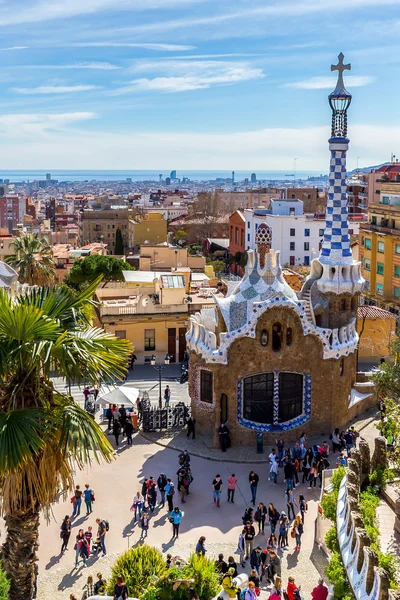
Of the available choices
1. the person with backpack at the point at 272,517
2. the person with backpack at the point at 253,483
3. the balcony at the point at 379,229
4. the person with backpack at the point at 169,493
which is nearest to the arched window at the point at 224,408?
the person with backpack at the point at 253,483

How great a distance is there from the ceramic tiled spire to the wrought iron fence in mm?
8323

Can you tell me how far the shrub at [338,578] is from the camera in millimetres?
14891

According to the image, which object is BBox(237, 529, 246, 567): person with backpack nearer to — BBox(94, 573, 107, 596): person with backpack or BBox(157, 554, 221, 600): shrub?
BBox(157, 554, 221, 600): shrub

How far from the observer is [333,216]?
28.2m

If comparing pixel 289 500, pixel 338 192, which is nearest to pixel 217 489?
pixel 289 500

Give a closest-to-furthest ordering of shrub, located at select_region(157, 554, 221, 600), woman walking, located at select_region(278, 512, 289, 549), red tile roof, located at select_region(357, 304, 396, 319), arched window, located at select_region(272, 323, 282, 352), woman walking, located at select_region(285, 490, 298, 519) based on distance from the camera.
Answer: shrub, located at select_region(157, 554, 221, 600) → woman walking, located at select_region(278, 512, 289, 549) → woman walking, located at select_region(285, 490, 298, 519) → arched window, located at select_region(272, 323, 282, 352) → red tile roof, located at select_region(357, 304, 396, 319)

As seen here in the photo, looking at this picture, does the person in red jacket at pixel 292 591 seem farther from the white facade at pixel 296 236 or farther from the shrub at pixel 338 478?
the white facade at pixel 296 236

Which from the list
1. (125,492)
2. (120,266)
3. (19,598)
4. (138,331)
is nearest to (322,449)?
(125,492)

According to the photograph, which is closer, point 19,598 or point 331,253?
point 19,598

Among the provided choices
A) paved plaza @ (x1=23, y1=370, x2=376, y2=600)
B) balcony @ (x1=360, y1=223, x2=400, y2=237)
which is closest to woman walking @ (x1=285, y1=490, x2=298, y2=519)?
paved plaza @ (x1=23, y1=370, x2=376, y2=600)

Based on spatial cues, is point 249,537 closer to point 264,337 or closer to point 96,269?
point 264,337

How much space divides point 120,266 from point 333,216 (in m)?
27.4

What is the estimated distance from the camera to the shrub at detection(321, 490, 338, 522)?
1818cm

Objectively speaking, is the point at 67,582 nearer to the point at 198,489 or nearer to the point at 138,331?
the point at 198,489
